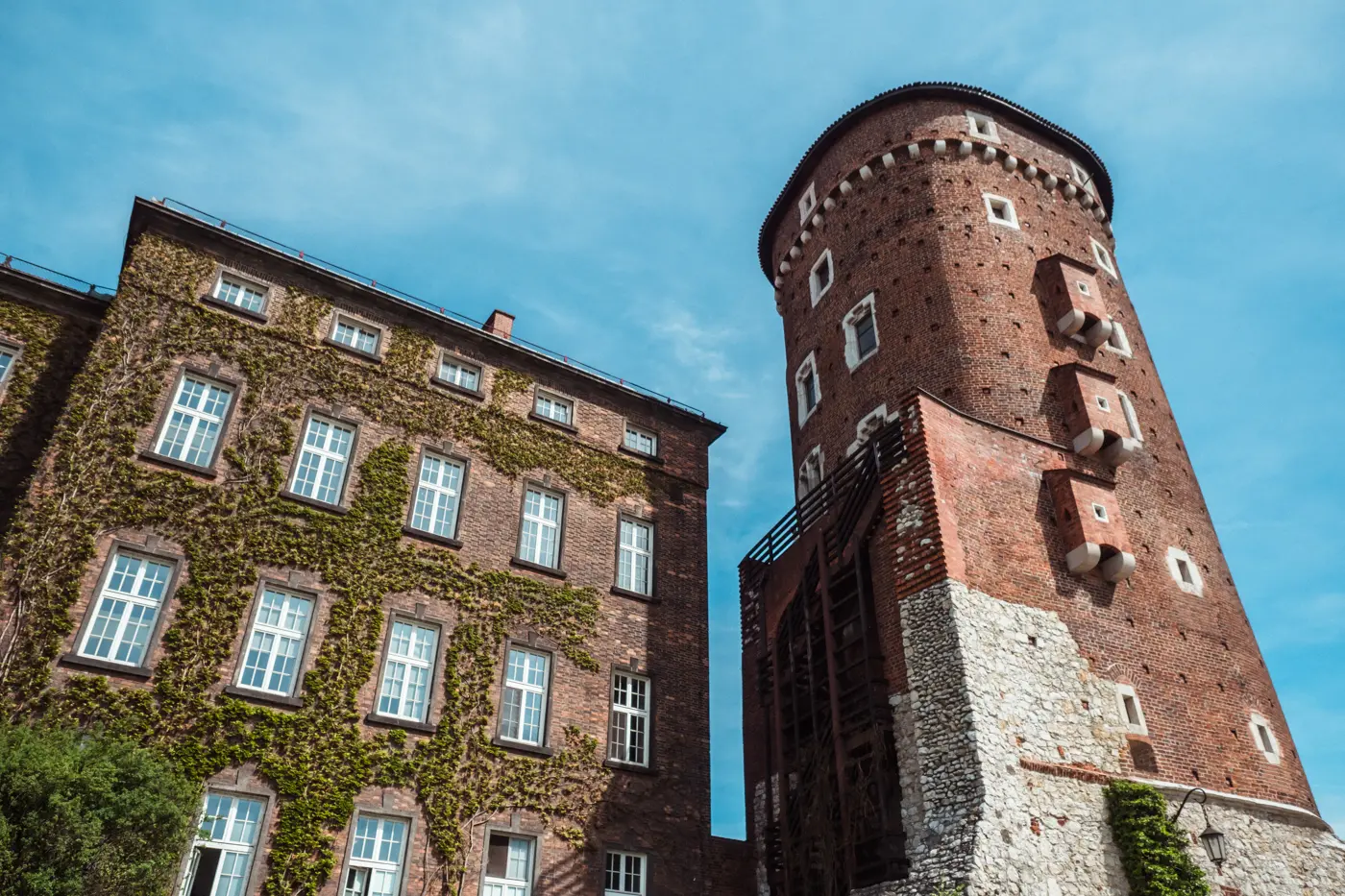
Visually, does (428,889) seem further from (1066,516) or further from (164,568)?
(1066,516)

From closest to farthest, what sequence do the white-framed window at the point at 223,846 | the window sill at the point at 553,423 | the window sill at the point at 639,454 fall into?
the white-framed window at the point at 223,846 → the window sill at the point at 553,423 → the window sill at the point at 639,454

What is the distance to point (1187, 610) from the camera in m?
20.7

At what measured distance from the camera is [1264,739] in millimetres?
Answer: 19734

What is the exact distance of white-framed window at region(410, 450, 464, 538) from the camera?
66.8 ft

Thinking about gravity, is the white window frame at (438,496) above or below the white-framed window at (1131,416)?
below

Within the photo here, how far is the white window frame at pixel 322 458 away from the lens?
19219 millimetres

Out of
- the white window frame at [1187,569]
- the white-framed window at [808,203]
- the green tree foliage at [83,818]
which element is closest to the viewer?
the green tree foliage at [83,818]

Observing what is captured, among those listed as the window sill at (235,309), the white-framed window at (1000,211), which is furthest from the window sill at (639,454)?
the white-framed window at (1000,211)

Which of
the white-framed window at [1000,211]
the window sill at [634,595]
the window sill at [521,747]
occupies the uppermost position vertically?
the white-framed window at [1000,211]

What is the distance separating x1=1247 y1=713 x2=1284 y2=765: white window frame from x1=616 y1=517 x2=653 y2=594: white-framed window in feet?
43.2

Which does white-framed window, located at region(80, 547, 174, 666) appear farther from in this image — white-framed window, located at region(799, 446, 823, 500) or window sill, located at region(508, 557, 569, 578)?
white-framed window, located at region(799, 446, 823, 500)

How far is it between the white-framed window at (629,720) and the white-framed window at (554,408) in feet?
22.3

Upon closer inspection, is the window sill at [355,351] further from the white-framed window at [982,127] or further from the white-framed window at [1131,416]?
the white-framed window at [982,127]

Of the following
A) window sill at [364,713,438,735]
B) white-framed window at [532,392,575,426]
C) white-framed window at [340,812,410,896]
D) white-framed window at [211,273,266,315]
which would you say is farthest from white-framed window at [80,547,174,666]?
white-framed window at [532,392,575,426]
